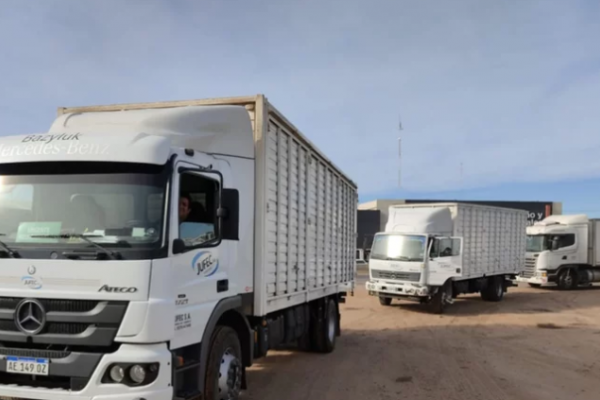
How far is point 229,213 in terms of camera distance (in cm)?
504

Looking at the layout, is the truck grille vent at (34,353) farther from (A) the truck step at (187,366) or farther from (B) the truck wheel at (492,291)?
(B) the truck wheel at (492,291)

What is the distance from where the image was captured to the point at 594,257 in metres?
24.2

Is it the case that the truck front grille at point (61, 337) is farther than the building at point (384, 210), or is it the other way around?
the building at point (384, 210)

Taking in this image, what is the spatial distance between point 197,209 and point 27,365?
1859 mm

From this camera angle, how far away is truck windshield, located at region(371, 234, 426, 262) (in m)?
15.5

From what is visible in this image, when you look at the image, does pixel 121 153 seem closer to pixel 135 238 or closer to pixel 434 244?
pixel 135 238

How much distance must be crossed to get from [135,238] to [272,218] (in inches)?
96.4

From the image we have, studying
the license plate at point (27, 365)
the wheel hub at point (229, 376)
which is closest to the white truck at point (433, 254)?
the wheel hub at point (229, 376)

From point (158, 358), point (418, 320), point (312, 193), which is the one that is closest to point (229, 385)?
point (158, 358)

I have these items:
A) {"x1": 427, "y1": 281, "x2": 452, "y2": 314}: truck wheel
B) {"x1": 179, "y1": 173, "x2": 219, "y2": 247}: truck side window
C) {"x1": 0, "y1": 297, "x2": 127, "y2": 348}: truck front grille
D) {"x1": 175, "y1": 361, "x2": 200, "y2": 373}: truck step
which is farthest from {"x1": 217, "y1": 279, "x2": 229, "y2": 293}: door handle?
{"x1": 427, "y1": 281, "x2": 452, "y2": 314}: truck wheel

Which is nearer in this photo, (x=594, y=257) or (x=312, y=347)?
(x=312, y=347)

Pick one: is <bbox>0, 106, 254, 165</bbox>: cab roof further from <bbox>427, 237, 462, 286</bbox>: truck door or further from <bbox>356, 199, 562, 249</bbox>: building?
<bbox>356, 199, 562, 249</bbox>: building

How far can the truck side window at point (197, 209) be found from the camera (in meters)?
4.55

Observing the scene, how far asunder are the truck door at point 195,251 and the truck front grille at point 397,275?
10.8 metres
